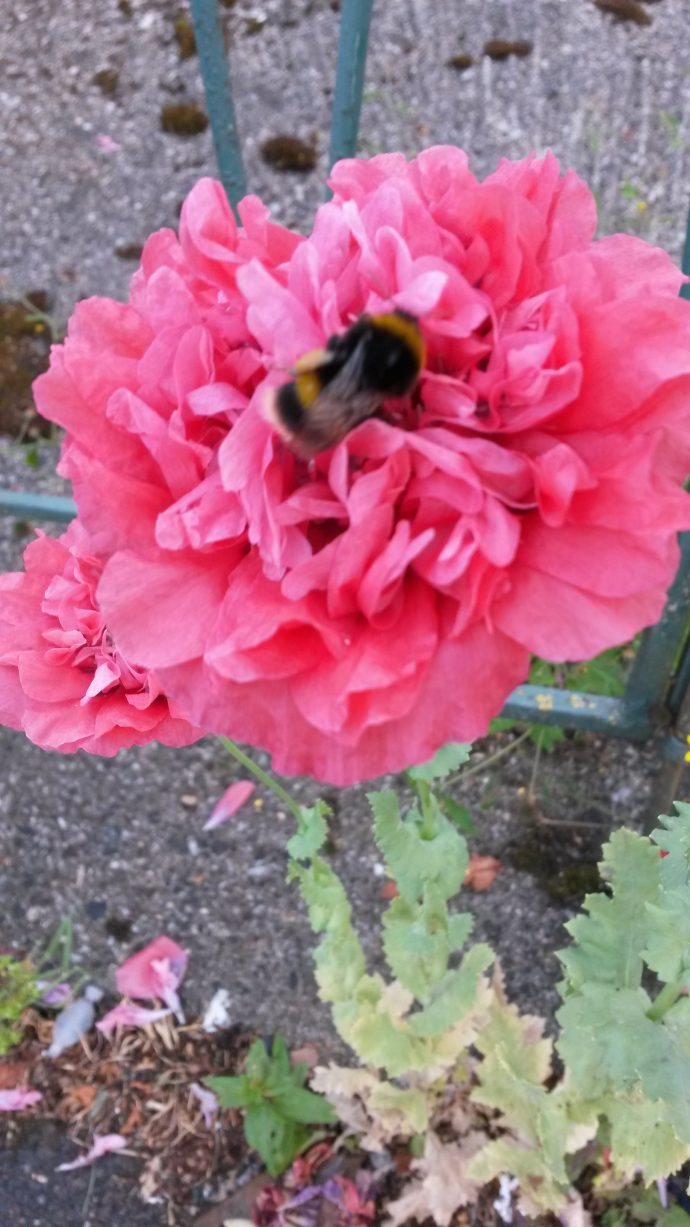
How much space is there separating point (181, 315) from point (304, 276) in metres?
0.08

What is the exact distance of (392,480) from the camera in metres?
0.62

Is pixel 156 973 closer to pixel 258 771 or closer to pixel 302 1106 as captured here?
pixel 302 1106

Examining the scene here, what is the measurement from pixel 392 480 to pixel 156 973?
1.64 metres

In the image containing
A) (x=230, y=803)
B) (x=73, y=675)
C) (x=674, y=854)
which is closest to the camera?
(x=73, y=675)

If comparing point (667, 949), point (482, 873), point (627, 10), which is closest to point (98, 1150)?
point (482, 873)

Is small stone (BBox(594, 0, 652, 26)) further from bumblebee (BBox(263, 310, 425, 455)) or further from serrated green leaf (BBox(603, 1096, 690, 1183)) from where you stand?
bumblebee (BBox(263, 310, 425, 455))

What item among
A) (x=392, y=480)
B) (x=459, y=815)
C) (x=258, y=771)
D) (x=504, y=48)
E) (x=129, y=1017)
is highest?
(x=392, y=480)

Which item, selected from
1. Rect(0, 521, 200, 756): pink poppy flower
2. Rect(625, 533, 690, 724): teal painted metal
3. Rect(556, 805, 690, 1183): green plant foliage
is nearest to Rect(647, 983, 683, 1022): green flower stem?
Rect(556, 805, 690, 1183): green plant foliage

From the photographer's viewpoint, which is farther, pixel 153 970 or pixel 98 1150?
pixel 153 970

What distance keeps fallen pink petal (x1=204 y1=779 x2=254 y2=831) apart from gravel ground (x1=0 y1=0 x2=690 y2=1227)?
25 millimetres

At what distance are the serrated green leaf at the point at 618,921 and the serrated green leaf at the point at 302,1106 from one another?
58cm

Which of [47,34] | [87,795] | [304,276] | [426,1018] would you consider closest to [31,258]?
[47,34]

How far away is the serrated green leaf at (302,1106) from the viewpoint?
1.74 meters

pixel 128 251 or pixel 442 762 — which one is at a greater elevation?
pixel 442 762
